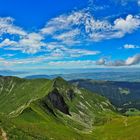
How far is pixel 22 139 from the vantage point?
95750 millimetres

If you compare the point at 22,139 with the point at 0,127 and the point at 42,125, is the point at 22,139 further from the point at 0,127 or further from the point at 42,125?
the point at 42,125

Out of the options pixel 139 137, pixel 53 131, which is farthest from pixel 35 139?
pixel 139 137

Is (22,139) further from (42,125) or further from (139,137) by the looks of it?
(139,137)

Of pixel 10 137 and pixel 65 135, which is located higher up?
pixel 10 137

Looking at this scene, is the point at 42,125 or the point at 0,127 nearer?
the point at 0,127

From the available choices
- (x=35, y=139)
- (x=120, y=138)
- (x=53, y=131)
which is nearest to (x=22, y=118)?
(x=53, y=131)

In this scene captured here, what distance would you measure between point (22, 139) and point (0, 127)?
7.16 meters

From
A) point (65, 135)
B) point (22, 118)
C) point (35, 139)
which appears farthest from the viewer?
point (22, 118)

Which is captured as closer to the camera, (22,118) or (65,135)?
(65,135)

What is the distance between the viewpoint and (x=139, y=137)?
184m

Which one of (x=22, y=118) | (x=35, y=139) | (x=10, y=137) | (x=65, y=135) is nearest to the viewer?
(x=10, y=137)

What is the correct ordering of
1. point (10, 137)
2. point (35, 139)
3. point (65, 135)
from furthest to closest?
point (65, 135) → point (35, 139) → point (10, 137)

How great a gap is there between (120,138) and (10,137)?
387ft

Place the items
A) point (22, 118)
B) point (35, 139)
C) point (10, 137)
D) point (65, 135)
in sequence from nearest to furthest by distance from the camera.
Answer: point (10, 137) → point (35, 139) → point (65, 135) → point (22, 118)
